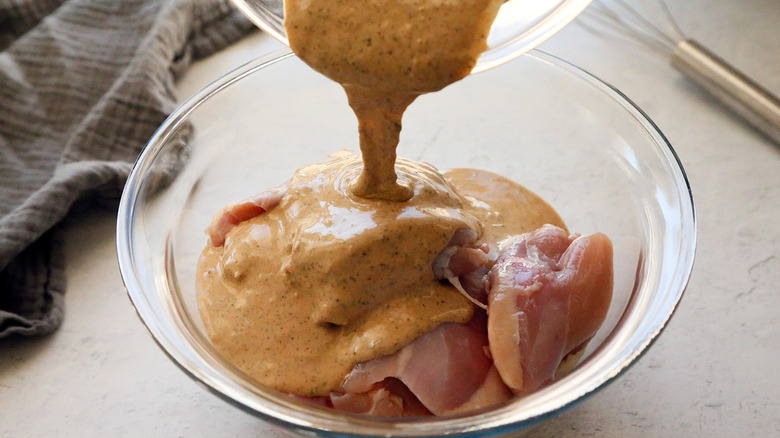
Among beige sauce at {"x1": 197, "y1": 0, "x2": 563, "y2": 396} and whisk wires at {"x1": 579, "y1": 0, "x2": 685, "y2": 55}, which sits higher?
whisk wires at {"x1": 579, "y1": 0, "x2": 685, "y2": 55}

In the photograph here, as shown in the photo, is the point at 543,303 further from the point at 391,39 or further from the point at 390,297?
the point at 391,39

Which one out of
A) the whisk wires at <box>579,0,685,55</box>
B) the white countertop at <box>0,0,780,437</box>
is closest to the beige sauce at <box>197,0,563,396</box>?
the white countertop at <box>0,0,780,437</box>

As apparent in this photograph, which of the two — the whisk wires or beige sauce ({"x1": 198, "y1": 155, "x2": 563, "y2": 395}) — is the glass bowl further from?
the whisk wires

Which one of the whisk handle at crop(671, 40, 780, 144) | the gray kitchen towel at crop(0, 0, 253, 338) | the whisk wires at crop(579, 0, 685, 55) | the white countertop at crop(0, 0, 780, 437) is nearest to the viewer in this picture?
the white countertop at crop(0, 0, 780, 437)

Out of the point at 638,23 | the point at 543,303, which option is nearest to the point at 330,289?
the point at 543,303

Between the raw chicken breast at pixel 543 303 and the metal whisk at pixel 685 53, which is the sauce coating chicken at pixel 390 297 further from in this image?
the metal whisk at pixel 685 53

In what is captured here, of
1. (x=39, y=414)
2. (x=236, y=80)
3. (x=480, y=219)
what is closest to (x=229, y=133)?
(x=236, y=80)

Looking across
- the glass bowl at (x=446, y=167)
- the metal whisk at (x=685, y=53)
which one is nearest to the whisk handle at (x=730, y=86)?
the metal whisk at (x=685, y=53)
